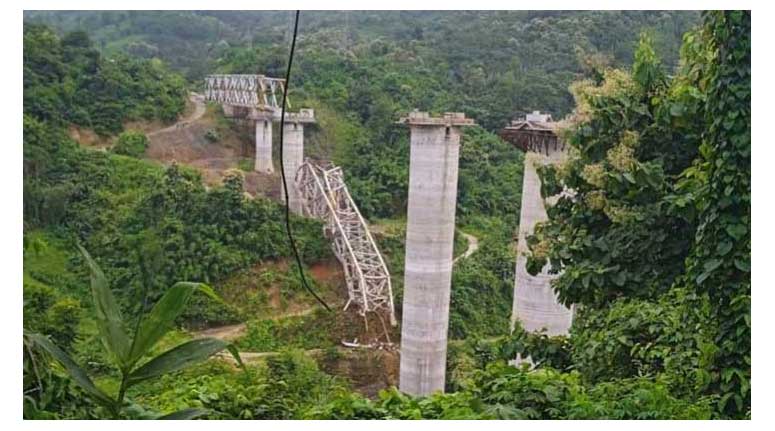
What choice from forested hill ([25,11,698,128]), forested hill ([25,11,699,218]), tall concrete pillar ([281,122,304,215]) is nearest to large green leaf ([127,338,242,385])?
tall concrete pillar ([281,122,304,215])

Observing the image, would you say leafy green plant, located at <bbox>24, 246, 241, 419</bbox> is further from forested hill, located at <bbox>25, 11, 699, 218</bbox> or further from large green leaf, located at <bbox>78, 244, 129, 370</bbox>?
forested hill, located at <bbox>25, 11, 699, 218</bbox>

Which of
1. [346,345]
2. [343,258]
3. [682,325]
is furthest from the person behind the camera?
[343,258]

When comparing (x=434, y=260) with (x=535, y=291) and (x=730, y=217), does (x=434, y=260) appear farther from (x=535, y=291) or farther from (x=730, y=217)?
(x=730, y=217)

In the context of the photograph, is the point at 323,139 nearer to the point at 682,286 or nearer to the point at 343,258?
the point at 343,258

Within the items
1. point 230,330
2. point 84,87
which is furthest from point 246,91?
point 230,330

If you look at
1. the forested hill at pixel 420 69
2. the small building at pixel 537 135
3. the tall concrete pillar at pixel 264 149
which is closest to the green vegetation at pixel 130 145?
the tall concrete pillar at pixel 264 149

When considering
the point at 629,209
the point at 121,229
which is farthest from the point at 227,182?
the point at 629,209

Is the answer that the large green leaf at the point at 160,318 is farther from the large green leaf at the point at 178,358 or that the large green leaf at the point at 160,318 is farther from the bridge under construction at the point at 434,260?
the bridge under construction at the point at 434,260
